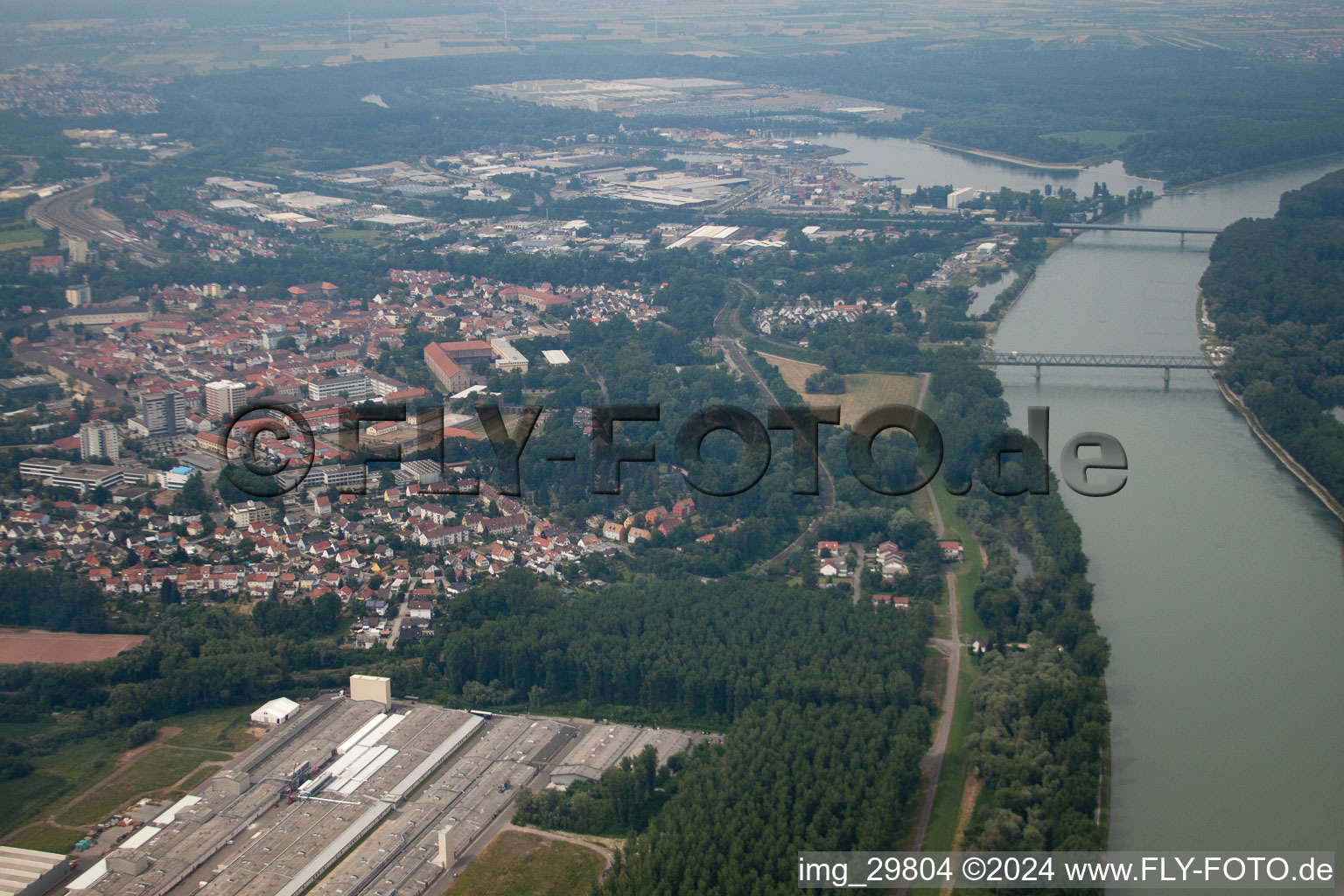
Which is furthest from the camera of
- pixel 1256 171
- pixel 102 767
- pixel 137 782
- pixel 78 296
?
pixel 1256 171

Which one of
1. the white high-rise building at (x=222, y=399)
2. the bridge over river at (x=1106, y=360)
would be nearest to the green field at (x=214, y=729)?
the white high-rise building at (x=222, y=399)

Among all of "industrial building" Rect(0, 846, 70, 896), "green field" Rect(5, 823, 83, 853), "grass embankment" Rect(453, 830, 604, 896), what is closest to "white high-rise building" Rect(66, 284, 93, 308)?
"green field" Rect(5, 823, 83, 853)

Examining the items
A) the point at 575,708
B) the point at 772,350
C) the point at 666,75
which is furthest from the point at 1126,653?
the point at 666,75

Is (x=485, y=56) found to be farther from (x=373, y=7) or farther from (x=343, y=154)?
(x=343, y=154)

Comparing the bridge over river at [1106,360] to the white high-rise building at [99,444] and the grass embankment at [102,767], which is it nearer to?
the white high-rise building at [99,444]

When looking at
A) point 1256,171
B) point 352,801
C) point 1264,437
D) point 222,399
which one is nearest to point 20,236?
point 222,399

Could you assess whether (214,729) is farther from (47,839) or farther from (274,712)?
(47,839)
